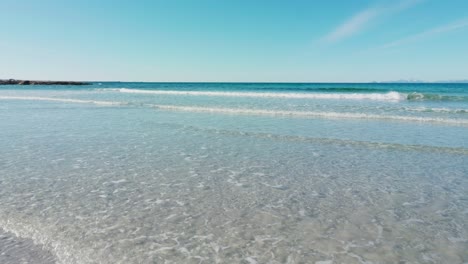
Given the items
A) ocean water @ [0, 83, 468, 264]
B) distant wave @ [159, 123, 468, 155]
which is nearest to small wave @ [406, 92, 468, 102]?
ocean water @ [0, 83, 468, 264]

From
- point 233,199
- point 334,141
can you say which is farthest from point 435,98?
point 233,199

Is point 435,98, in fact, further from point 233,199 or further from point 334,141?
point 233,199

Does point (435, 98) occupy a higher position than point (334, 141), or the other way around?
point (435, 98)

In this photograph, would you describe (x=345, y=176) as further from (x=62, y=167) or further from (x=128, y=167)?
(x=62, y=167)

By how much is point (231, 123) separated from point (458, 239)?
12.8 m

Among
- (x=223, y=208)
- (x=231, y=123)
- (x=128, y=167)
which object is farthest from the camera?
(x=231, y=123)

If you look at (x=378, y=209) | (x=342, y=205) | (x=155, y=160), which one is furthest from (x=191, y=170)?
(x=378, y=209)

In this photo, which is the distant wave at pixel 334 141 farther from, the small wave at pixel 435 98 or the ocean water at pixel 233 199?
the small wave at pixel 435 98

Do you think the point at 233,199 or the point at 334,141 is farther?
the point at 334,141

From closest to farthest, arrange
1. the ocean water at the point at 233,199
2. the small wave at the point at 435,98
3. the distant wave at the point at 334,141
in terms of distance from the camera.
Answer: the ocean water at the point at 233,199
the distant wave at the point at 334,141
the small wave at the point at 435,98

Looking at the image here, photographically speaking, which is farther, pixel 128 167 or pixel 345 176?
pixel 128 167

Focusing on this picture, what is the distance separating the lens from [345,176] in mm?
7867

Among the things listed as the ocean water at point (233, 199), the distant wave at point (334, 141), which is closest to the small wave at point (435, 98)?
the ocean water at point (233, 199)

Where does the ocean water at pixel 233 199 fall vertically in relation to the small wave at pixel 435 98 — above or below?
below
